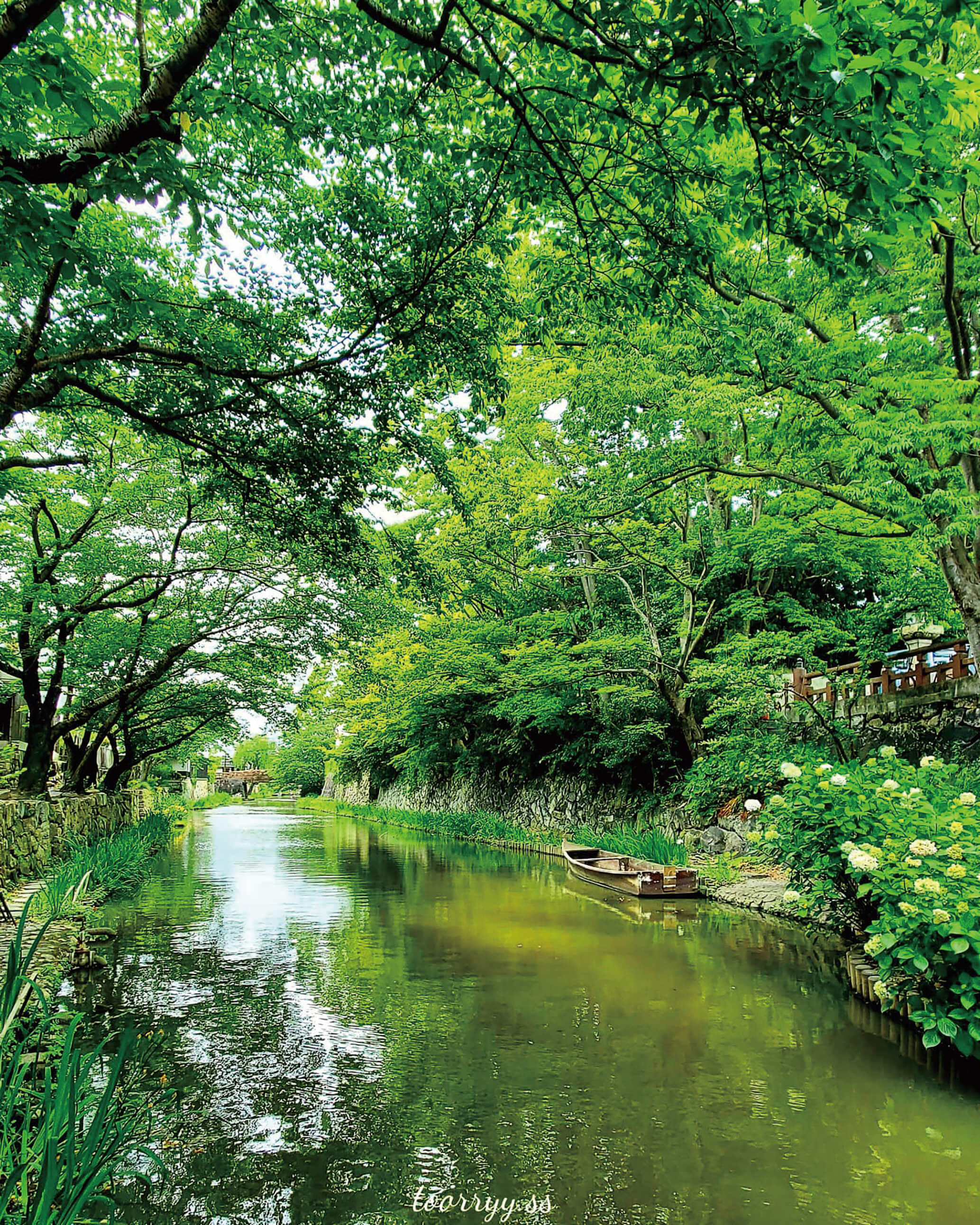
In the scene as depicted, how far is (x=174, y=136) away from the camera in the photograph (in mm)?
2986

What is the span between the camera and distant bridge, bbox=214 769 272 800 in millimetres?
67438

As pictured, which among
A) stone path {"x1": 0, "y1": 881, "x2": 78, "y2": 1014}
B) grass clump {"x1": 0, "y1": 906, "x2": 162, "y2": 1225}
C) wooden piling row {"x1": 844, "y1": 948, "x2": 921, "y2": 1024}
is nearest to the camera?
grass clump {"x1": 0, "y1": 906, "x2": 162, "y2": 1225}

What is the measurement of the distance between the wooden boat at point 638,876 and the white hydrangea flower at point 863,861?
6286 mm

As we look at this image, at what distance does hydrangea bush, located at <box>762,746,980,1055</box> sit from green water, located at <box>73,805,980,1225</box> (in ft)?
1.97

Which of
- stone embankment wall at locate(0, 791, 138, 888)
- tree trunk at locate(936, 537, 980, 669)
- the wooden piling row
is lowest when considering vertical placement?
the wooden piling row

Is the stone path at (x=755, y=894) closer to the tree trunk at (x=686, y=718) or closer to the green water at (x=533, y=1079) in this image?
the green water at (x=533, y=1079)

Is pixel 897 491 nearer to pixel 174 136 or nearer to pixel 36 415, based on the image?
pixel 174 136

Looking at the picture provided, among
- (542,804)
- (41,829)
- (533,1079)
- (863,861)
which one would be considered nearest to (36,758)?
(41,829)

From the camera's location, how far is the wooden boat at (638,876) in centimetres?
1041

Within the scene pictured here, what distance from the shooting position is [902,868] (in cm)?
443

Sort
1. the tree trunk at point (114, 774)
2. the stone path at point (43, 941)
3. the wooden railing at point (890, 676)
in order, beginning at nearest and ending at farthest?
the stone path at point (43, 941)
the wooden railing at point (890, 676)
the tree trunk at point (114, 774)

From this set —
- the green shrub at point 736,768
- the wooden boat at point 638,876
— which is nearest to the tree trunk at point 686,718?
the green shrub at point 736,768

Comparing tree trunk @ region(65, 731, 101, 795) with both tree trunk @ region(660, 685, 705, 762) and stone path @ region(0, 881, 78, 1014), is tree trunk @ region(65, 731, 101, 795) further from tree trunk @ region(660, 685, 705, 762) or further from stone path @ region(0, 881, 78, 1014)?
tree trunk @ region(660, 685, 705, 762)

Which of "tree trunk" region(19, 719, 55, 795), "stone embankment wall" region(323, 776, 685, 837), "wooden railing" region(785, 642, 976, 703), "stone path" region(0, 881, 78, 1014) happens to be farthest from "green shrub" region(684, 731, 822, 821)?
"tree trunk" region(19, 719, 55, 795)
